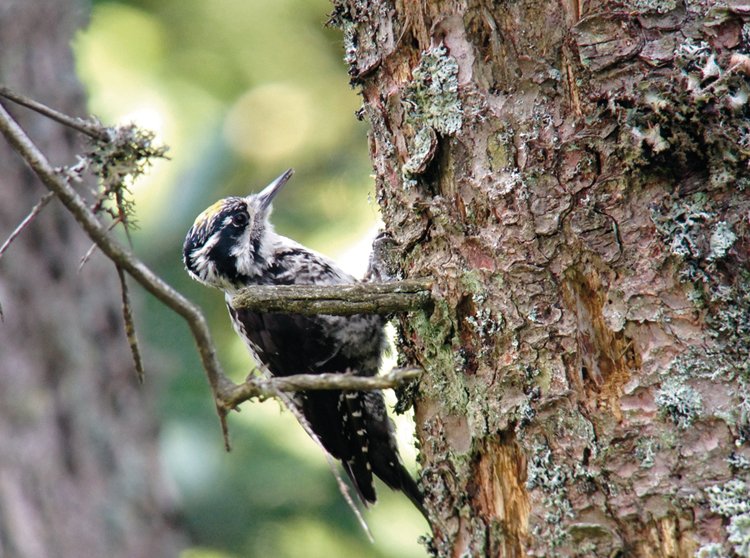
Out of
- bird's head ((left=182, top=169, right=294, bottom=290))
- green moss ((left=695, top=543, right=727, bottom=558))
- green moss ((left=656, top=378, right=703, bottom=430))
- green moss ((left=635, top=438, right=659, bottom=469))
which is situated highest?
bird's head ((left=182, top=169, right=294, bottom=290))

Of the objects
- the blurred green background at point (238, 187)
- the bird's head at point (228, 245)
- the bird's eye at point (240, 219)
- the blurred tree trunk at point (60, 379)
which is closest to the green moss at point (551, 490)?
the bird's head at point (228, 245)

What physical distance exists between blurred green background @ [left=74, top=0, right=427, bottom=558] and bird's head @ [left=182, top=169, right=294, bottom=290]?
96cm

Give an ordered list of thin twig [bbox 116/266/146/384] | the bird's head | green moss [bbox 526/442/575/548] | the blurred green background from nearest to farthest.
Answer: thin twig [bbox 116/266/146/384] < green moss [bbox 526/442/575/548] < the bird's head < the blurred green background

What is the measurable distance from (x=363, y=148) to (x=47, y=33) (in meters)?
1.96

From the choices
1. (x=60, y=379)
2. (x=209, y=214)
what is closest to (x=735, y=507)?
(x=209, y=214)

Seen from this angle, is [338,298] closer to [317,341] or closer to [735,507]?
[735,507]

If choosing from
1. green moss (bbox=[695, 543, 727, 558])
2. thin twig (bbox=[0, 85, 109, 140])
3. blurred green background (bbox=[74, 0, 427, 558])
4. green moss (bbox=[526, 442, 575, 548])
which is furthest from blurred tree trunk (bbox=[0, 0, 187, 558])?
green moss (bbox=[695, 543, 727, 558])

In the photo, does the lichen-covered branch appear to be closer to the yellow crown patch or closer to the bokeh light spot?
the yellow crown patch

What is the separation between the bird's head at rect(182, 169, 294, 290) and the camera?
3855mm

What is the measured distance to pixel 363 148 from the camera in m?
5.65

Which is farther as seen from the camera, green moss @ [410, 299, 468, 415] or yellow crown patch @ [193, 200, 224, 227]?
yellow crown patch @ [193, 200, 224, 227]

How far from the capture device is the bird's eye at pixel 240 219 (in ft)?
12.9

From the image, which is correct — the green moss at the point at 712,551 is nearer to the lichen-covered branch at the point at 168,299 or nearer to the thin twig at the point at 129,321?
the lichen-covered branch at the point at 168,299

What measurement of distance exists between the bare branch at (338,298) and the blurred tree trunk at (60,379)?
324 cm
